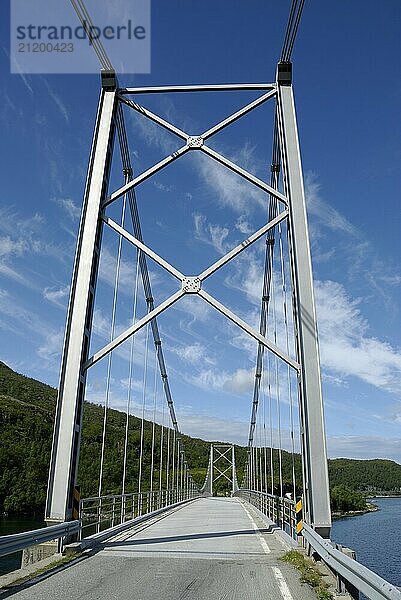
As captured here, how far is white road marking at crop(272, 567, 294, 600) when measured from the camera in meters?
5.82

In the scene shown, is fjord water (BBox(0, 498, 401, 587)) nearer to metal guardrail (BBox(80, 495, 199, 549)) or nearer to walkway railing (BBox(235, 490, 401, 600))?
metal guardrail (BBox(80, 495, 199, 549))

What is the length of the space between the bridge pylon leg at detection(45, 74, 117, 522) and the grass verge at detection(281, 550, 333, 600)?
3.57 metres

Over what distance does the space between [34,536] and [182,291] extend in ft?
16.6

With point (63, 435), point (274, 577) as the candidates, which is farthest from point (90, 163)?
point (274, 577)

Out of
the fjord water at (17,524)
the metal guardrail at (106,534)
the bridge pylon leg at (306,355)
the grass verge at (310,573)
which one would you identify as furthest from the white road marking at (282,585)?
the fjord water at (17,524)

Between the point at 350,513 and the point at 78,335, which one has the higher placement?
the point at 78,335

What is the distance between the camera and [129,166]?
15.1m

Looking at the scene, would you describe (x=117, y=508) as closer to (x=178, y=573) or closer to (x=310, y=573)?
(x=178, y=573)

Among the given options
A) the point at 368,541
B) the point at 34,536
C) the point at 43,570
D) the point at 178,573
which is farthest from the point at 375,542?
the point at 34,536

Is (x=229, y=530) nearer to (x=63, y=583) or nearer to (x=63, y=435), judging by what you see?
(x=63, y=435)

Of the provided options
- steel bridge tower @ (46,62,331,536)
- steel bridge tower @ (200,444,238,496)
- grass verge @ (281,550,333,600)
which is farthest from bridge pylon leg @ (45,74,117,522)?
steel bridge tower @ (200,444,238,496)

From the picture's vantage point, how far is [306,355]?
9672 millimetres

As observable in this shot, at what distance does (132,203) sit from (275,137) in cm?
462

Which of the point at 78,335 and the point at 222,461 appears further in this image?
the point at 222,461
